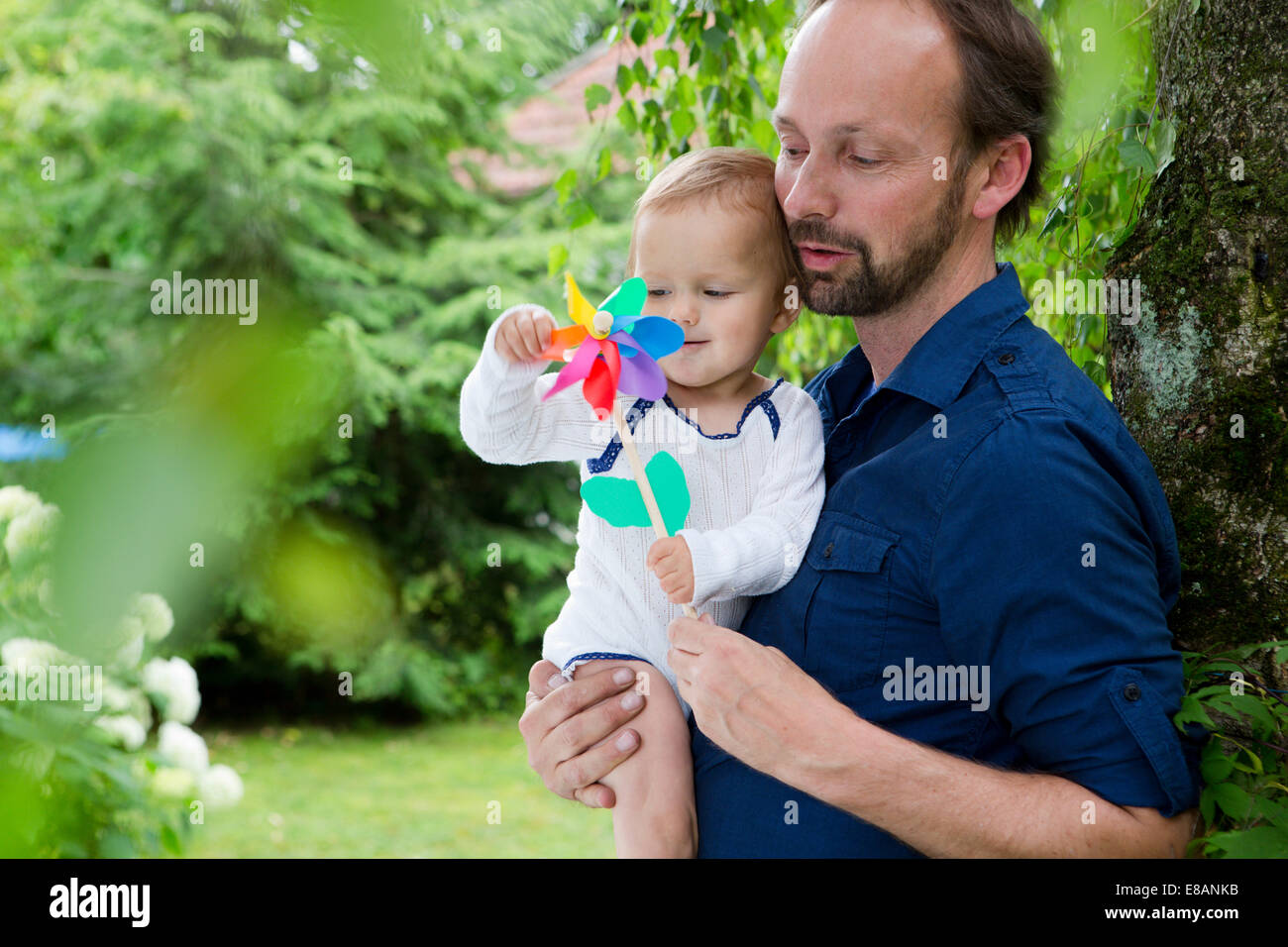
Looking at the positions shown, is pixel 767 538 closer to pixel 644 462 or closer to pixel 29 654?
pixel 644 462

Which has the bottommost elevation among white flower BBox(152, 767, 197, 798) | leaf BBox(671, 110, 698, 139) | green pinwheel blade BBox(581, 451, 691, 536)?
white flower BBox(152, 767, 197, 798)

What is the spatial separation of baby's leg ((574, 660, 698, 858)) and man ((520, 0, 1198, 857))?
0.02 m

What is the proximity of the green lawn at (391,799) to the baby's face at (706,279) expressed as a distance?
161 inches

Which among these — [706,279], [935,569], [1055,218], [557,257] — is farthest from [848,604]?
[557,257]

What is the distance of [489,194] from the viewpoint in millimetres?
8047

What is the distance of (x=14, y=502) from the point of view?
1.80m

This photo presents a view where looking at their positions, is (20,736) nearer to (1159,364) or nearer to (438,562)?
(1159,364)

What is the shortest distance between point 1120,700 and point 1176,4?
112cm

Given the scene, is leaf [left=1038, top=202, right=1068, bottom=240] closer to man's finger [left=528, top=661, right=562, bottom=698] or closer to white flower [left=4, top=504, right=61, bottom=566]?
man's finger [left=528, top=661, right=562, bottom=698]

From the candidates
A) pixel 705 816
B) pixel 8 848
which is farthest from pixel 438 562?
pixel 8 848

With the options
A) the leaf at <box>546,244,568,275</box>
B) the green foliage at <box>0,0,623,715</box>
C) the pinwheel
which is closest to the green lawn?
the green foliage at <box>0,0,623,715</box>

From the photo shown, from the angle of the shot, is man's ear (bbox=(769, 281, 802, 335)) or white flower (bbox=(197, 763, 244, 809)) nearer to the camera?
man's ear (bbox=(769, 281, 802, 335))

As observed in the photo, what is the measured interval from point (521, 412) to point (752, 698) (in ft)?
1.69

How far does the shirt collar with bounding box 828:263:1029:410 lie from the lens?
1474 millimetres
